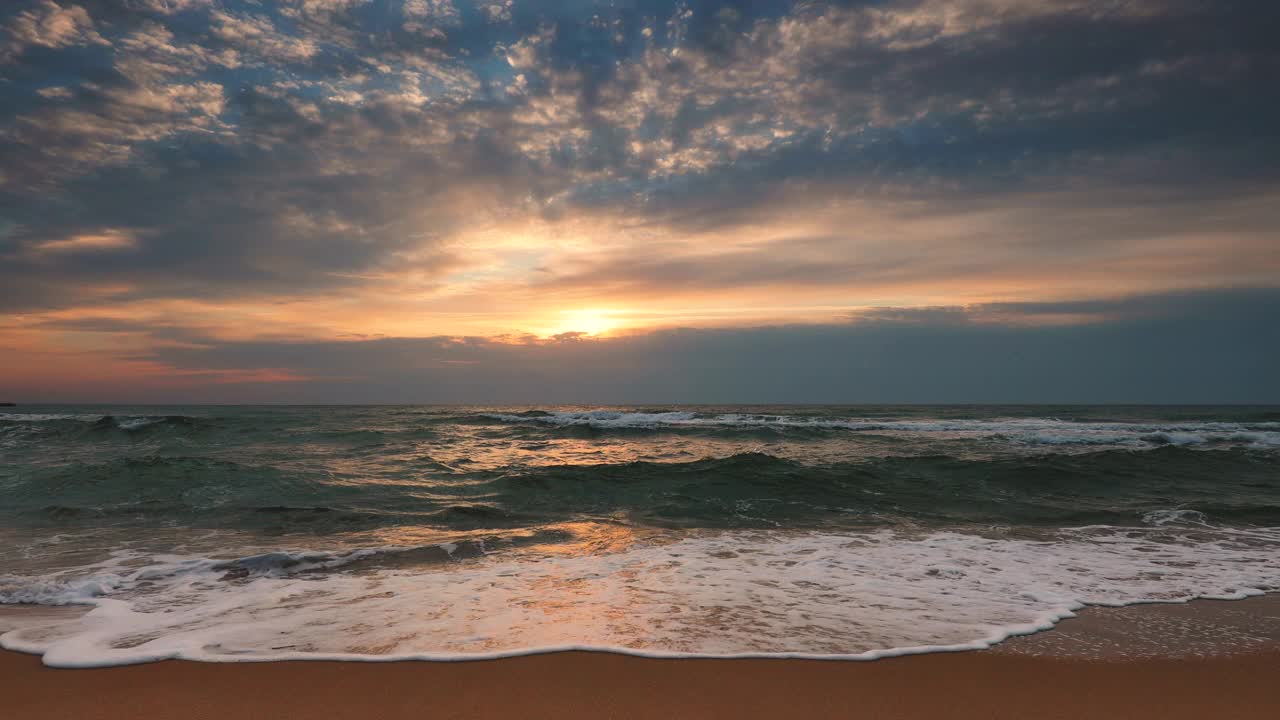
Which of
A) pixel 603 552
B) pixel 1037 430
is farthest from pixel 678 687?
pixel 1037 430

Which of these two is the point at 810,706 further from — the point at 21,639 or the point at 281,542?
the point at 281,542

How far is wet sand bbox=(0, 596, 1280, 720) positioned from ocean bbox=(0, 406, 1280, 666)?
195 mm

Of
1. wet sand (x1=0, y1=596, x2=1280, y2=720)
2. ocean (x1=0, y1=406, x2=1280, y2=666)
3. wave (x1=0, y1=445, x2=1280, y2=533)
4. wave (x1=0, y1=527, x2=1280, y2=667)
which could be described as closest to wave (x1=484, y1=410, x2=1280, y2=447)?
ocean (x1=0, y1=406, x2=1280, y2=666)

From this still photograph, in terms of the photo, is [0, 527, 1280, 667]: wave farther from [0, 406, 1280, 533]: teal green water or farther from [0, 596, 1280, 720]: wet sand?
[0, 406, 1280, 533]: teal green water

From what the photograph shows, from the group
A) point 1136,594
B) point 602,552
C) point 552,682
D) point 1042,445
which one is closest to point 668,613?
point 552,682

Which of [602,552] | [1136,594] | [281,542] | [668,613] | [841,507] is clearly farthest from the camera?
[841,507]

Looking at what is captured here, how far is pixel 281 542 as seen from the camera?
705 centimetres

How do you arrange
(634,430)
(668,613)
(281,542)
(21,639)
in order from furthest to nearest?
1. (634,430)
2. (281,542)
3. (668,613)
4. (21,639)

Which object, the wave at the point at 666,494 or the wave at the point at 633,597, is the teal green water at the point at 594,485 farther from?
the wave at the point at 633,597

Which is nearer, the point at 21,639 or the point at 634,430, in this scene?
the point at 21,639

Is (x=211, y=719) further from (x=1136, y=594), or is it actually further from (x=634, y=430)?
(x=634, y=430)

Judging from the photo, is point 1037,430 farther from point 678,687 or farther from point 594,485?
point 678,687

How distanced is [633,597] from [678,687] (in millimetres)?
1654

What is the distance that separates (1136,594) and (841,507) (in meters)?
4.66
